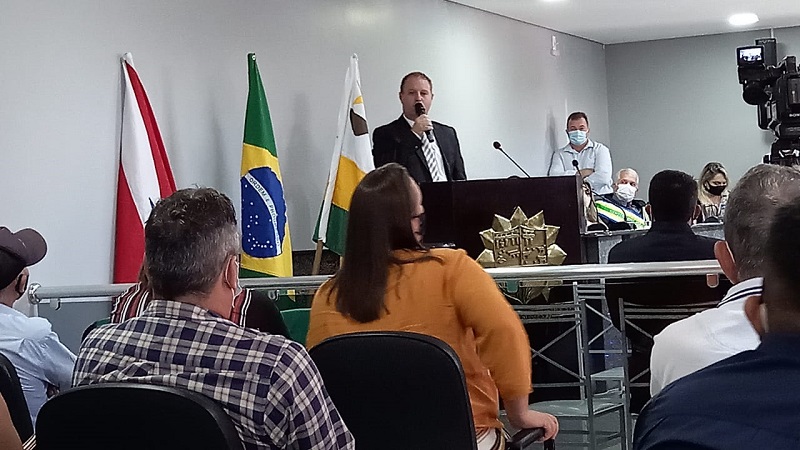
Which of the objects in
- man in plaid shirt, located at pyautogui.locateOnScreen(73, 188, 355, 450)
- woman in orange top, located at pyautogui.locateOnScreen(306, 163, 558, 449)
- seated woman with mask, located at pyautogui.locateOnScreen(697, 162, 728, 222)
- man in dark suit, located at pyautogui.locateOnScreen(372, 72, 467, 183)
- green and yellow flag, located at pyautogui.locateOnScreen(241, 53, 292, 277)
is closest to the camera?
man in plaid shirt, located at pyautogui.locateOnScreen(73, 188, 355, 450)

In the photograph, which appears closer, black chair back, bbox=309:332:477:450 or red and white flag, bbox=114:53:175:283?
black chair back, bbox=309:332:477:450

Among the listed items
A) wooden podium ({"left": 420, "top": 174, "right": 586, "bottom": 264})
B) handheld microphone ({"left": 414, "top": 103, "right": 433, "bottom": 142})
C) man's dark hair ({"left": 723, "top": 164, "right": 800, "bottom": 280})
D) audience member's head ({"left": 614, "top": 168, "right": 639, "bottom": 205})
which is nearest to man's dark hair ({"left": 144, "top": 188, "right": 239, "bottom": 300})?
man's dark hair ({"left": 723, "top": 164, "right": 800, "bottom": 280})

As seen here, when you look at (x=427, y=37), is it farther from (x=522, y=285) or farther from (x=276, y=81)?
(x=522, y=285)

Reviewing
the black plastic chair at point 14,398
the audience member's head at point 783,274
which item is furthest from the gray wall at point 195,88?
the audience member's head at point 783,274

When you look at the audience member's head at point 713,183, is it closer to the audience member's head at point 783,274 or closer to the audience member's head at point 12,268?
the audience member's head at point 12,268

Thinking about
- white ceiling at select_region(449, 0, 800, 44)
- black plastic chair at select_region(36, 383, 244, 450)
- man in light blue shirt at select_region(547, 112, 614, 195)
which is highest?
white ceiling at select_region(449, 0, 800, 44)

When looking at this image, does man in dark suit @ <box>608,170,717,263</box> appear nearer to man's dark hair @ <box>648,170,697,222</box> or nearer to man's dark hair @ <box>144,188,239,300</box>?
man's dark hair @ <box>648,170,697,222</box>

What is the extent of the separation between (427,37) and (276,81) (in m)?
1.92

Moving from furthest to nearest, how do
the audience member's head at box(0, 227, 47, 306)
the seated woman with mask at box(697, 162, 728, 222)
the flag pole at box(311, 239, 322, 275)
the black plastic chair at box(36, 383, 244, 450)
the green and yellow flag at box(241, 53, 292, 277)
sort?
1. the seated woman with mask at box(697, 162, 728, 222)
2. the flag pole at box(311, 239, 322, 275)
3. the green and yellow flag at box(241, 53, 292, 277)
4. the audience member's head at box(0, 227, 47, 306)
5. the black plastic chair at box(36, 383, 244, 450)

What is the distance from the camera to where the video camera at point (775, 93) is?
4.61m

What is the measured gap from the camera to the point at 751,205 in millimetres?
1880

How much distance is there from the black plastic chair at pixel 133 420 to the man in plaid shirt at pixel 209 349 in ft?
0.33

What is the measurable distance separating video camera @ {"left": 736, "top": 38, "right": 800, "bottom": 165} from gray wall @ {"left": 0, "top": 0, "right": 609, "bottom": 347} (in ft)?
7.87

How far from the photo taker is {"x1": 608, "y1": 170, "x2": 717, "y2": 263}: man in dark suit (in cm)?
367
